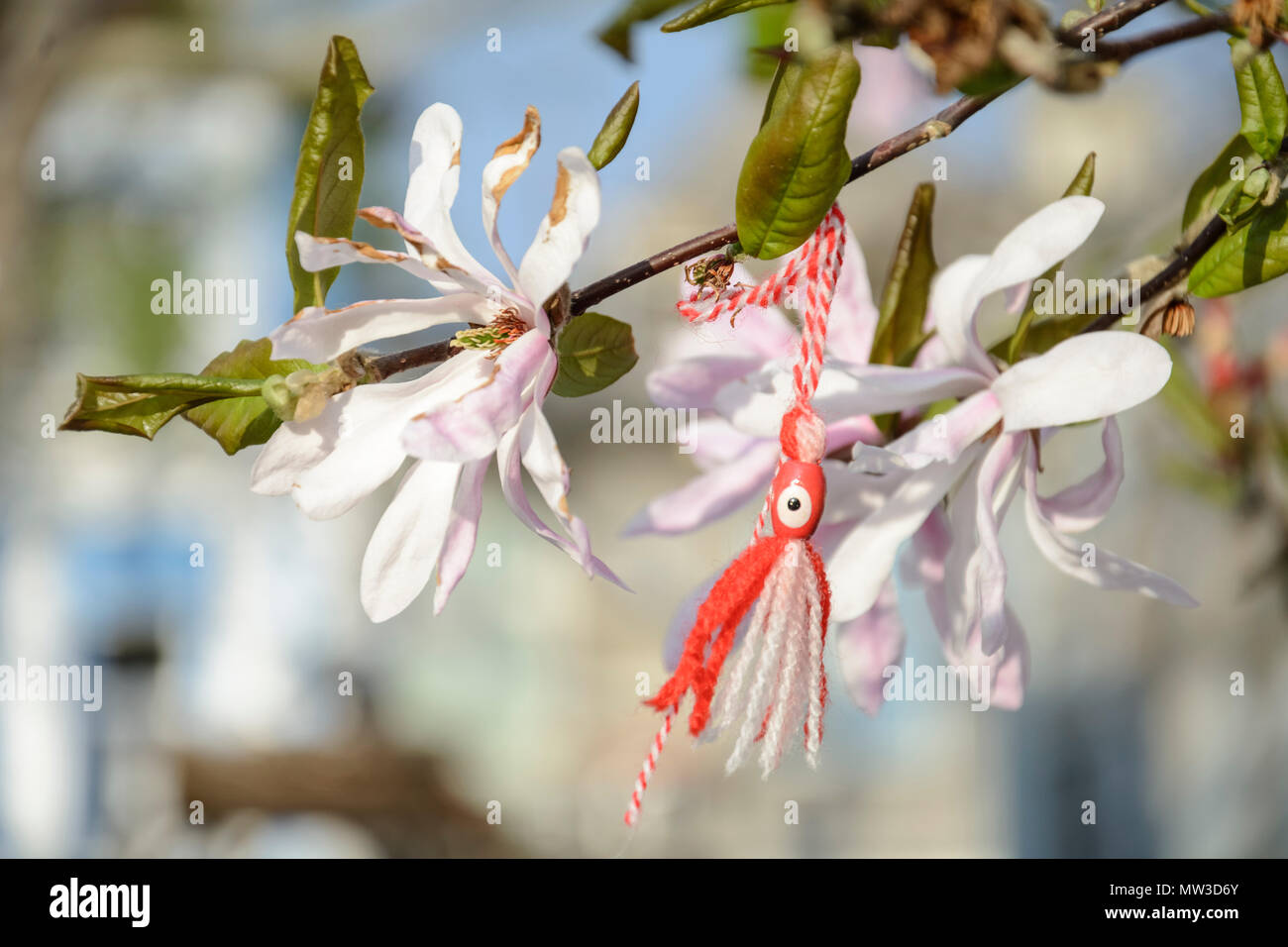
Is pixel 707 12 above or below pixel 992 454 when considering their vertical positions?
above

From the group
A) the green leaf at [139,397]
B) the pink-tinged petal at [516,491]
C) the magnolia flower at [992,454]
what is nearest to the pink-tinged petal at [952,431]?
the magnolia flower at [992,454]

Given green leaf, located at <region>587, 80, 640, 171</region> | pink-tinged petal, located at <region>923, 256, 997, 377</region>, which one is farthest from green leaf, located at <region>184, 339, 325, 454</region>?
pink-tinged petal, located at <region>923, 256, 997, 377</region>

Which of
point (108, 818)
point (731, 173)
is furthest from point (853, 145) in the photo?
point (108, 818)

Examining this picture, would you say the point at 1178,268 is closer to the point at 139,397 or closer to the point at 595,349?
the point at 595,349

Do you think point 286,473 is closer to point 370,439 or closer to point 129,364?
point 370,439

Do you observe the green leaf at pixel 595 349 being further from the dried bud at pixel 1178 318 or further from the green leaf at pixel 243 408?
the dried bud at pixel 1178 318

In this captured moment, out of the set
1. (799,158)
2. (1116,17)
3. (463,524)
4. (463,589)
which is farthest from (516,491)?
(463,589)

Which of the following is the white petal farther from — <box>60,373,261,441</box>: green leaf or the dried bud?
<box>60,373,261,441</box>: green leaf
